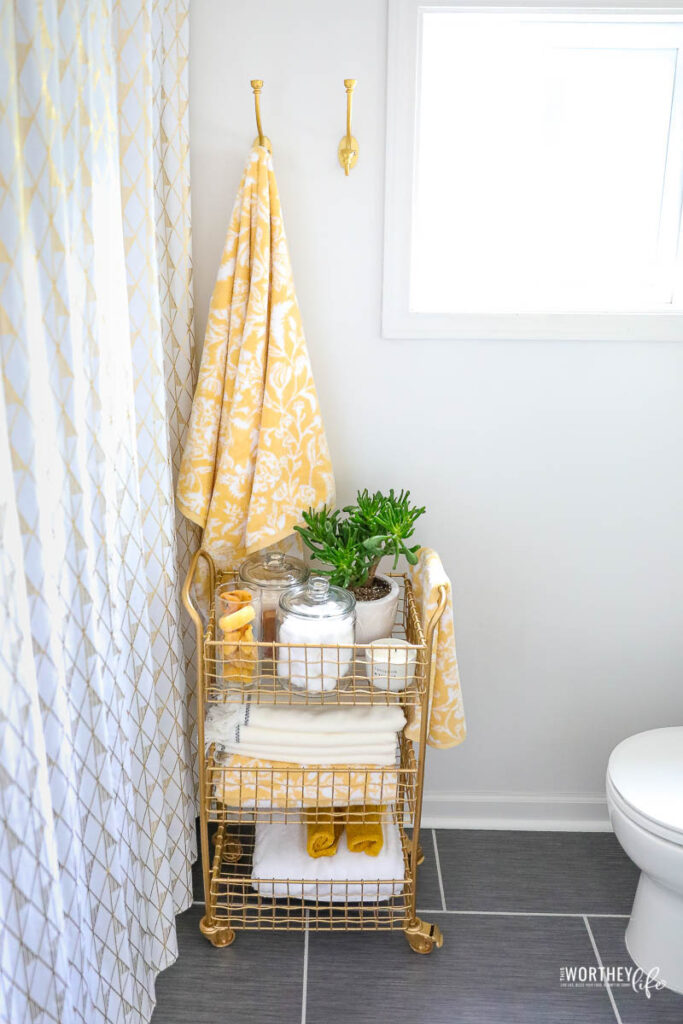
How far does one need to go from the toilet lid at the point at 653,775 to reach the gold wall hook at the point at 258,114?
1372 mm

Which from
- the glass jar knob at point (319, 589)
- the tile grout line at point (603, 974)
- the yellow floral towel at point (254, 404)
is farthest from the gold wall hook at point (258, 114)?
the tile grout line at point (603, 974)

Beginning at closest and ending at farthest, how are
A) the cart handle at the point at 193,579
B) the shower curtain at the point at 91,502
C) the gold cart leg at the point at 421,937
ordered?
1. the shower curtain at the point at 91,502
2. the cart handle at the point at 193,579
3. the gold cart leg at the point at 421,937

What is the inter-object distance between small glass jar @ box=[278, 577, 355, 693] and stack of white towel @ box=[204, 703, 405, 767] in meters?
0.07

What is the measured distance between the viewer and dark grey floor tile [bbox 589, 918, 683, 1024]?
172 cm

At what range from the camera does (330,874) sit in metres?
1.80

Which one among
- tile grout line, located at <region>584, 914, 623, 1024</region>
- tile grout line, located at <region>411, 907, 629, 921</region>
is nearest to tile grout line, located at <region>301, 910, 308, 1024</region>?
tile grout line, located at <region>411, 907, 629, 921</region>

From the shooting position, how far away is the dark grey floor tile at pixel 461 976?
1713 millimetres

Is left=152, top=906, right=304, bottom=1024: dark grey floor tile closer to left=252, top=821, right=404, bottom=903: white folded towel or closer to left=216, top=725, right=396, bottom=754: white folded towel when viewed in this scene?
left=252, top=821, right=404, bottom=903: white folded towel

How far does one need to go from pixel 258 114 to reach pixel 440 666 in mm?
1099

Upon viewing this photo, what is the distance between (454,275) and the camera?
204 cm

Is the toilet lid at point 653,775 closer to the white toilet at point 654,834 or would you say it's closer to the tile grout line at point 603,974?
the white toilet at point 654,834

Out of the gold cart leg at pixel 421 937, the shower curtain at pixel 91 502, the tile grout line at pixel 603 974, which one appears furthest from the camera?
the gold cart leg at pixel 421 937

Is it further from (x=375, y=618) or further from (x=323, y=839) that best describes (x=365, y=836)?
(x=375, y=618)

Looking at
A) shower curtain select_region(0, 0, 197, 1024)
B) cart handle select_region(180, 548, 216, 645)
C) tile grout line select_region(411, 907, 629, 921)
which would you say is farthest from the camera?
tile grout line select_region(411, 907, 629, 921)
